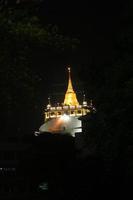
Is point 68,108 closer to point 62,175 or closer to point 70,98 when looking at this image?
point 70,98

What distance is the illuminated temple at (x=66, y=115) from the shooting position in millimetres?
73250

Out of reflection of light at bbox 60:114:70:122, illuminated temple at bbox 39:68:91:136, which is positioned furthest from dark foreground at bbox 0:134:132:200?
reflection of light at bbox 60:114:70:122

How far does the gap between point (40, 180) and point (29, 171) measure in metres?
0.80

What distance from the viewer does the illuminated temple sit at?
73250 millimetres

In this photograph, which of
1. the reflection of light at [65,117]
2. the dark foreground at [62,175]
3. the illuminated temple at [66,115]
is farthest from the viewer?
the reflection of light at [65,117]

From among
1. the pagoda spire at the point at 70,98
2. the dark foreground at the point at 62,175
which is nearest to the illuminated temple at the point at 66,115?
the pagoda spire at the point at 70,98

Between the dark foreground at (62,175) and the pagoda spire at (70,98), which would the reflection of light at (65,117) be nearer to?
the pagoda spire at (70,98)

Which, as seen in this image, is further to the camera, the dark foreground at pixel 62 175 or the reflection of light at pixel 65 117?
the reflection of light at pixel 65 117

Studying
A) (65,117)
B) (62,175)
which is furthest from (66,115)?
(62,175)

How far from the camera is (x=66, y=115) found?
3187 inches

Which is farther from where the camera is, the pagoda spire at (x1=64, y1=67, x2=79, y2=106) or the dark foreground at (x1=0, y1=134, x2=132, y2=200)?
the pagoda spire at (x1=64, y1=67, x2=79, y2=106)

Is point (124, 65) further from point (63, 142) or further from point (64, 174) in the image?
point (63, 142)

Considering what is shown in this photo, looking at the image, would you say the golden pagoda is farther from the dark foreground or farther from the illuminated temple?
the dark foreground

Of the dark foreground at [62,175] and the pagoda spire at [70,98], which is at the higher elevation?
the pagoda spire at [70,98]
